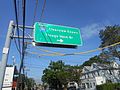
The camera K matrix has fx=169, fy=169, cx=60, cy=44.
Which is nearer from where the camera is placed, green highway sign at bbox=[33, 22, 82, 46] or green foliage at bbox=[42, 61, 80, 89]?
green highway sign at bbox=[33, 22, 82, 46]

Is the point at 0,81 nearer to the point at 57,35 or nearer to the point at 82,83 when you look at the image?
the point at 57,35

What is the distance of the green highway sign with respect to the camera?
805 cm

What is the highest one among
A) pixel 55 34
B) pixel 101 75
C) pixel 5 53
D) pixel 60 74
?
pixel 60 74

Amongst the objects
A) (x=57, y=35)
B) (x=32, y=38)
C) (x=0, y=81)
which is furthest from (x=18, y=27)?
(x=0, y=81)

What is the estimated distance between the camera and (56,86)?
60781 millimetres

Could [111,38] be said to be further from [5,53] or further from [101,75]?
[5,53]

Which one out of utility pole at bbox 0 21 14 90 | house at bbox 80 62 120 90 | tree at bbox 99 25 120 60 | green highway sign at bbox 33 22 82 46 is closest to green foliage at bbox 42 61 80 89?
house at bbox 80 62 120 90

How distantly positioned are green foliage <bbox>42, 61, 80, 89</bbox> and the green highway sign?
4241 centimetres

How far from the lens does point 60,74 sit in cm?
5212

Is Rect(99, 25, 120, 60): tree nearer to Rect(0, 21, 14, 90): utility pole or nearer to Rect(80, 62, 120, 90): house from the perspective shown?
Rect(80, 62, 120, 90): house

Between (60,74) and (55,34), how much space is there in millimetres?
44870

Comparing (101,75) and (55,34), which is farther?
(101,75)

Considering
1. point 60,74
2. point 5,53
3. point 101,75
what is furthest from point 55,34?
point 60,74

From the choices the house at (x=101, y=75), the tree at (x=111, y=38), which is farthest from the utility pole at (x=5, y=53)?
the house at (x=101, y=75)
